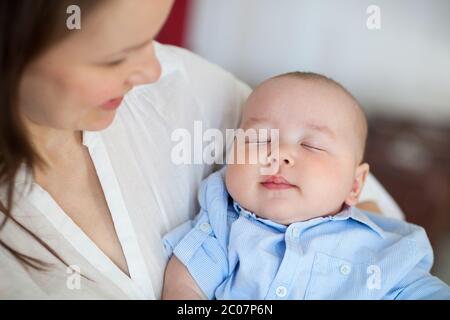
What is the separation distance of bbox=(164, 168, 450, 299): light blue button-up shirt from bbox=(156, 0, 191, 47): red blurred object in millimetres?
342

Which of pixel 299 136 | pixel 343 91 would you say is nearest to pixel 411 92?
pixel 343 91

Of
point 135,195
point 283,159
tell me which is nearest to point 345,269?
point 283,159

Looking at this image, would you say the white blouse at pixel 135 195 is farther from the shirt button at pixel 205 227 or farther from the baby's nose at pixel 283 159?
the baby's nose at pixel 283 159

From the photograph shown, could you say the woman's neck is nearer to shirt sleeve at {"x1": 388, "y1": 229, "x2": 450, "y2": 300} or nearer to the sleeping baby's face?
the sleeping baby's face

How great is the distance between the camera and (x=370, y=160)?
1.27m

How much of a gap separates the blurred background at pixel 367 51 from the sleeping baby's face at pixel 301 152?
0.41ft

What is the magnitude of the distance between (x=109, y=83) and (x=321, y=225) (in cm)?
39

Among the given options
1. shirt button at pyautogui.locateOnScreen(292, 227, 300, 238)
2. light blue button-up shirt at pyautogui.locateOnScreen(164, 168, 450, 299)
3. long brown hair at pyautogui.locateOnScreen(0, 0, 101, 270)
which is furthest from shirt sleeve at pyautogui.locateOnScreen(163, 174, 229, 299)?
long brown hair at pyautogui.locateOnScreen(0, 0, 101, 270)

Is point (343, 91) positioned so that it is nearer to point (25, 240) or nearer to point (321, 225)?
point (321, 225)

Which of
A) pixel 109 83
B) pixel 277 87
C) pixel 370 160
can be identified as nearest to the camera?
pixel 109 83

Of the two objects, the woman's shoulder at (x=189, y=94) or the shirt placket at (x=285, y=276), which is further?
the woman's shoulder at (x=189, y=94)

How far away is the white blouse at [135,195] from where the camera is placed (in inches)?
27.9

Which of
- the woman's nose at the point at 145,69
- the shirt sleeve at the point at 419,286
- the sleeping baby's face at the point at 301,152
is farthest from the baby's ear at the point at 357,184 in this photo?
the woman's nose at the point at 145,69
